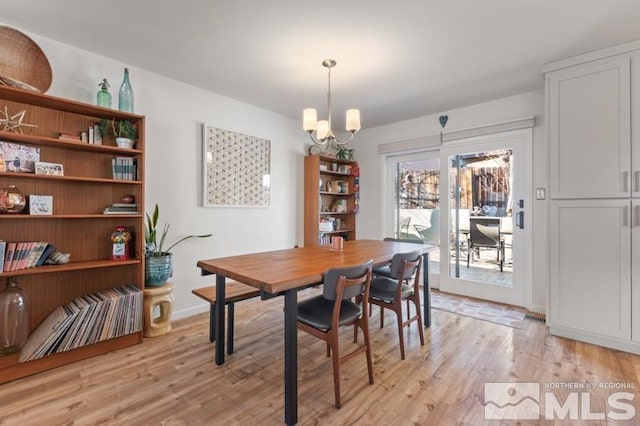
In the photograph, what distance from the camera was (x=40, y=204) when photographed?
2.08 m

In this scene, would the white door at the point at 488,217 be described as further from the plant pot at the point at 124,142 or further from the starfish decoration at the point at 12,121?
the starfish decoration at the point at 12,121

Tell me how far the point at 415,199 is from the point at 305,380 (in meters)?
3.14

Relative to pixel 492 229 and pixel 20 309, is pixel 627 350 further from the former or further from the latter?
pixel 20 309

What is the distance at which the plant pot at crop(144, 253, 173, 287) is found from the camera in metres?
2.53

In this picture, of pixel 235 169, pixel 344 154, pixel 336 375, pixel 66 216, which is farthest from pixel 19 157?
pixel 344 154

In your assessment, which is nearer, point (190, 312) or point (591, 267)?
point (591, 267)

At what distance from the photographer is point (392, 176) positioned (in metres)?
4.52

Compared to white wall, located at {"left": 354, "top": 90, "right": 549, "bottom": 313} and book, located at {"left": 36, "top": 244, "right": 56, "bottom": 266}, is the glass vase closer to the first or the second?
book, located at {"left": 36, "top": 244, "right": 56, "bottom": 266}

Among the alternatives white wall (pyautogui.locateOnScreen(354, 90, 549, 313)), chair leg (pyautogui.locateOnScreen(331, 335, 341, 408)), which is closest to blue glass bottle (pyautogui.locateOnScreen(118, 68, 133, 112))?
chair leg (pyautogui.locateOnScreen(331, 335, 341, 408))

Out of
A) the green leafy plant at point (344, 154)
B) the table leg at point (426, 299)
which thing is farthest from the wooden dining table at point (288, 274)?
the green leafy plant at point (344, 154)

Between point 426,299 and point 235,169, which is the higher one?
point 235,169

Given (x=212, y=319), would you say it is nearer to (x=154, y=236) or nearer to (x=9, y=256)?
(x=154, y=236)

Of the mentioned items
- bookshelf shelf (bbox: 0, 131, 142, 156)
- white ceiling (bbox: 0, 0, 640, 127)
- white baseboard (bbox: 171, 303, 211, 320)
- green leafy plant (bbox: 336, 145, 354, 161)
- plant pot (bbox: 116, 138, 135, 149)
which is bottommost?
white baseboard (bbox: 171, 303, 211, 320)

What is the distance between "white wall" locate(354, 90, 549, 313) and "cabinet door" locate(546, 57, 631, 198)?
0.71 feet
